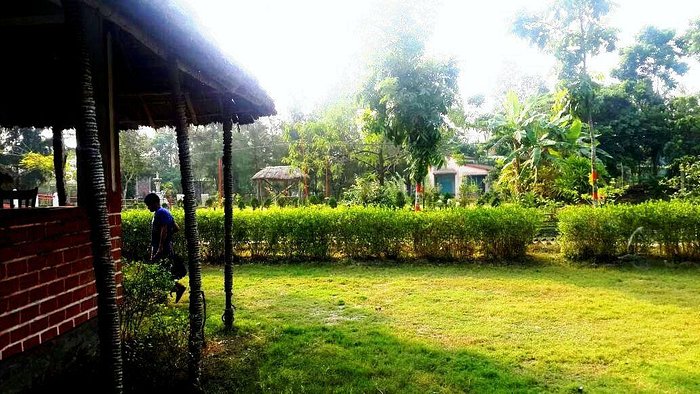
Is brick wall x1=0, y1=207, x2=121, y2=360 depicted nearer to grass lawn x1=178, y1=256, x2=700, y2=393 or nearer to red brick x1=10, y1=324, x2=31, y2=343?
red brick x1=10, y1=324, x2=31, y2=343

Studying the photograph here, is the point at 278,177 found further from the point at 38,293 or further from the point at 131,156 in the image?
the point at 38,293

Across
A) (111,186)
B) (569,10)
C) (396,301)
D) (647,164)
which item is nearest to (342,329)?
(396,301)

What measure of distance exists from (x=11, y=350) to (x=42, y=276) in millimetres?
499

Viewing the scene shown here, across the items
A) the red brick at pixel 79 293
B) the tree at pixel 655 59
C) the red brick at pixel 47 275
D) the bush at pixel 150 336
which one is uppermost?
the tree at pixel 655 59

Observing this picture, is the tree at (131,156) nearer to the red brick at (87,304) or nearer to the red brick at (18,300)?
the red brick at (87,304)

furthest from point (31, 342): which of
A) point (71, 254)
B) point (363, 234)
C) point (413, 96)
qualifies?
point (413, 96)

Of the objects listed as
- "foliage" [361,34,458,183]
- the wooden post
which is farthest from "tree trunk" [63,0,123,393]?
"foliage" [361,34,458,183]

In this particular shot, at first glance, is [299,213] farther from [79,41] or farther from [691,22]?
[691,22]

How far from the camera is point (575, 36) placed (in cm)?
1544

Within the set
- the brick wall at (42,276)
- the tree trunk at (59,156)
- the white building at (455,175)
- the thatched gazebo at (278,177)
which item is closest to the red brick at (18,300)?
the brick wall at (42,276)

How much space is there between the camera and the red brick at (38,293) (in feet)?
10.0

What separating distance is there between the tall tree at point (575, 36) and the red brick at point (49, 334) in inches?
593

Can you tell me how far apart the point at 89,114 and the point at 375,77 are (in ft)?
40.8

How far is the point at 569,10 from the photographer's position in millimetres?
15305
